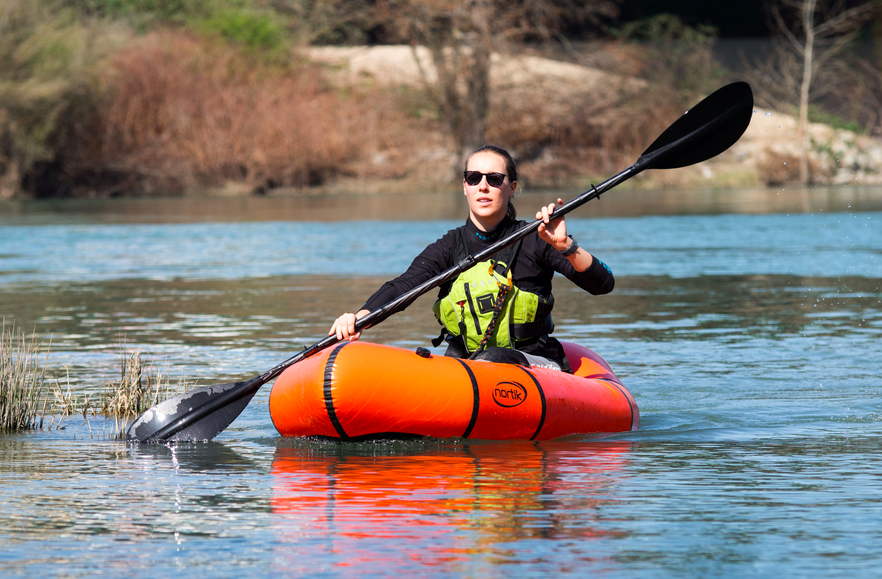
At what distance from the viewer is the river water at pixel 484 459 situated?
3975 millimetres

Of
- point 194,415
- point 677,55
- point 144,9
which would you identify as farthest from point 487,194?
point 144,9

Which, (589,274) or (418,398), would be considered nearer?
(418,398)

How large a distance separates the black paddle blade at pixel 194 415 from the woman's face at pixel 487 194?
1300mm

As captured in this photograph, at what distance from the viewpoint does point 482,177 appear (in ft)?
19.0

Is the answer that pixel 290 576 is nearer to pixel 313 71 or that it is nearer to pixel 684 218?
pixel 684 218

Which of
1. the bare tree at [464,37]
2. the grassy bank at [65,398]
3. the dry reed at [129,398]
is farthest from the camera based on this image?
the bare tree at [464,37]

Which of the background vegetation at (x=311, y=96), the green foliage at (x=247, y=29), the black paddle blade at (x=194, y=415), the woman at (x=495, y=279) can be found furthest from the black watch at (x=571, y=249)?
the green foliage at (x=247, y=29)

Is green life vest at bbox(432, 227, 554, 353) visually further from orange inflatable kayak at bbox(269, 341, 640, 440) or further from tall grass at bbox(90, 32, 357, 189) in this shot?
tall grass at bbox(90, 32, 357, 189)

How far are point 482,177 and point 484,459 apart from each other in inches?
46.6

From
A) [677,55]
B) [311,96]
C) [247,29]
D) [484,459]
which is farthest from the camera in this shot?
[677,55]

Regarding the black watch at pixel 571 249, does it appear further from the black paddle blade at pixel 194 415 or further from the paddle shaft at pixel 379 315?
the black paddle blade at pixel 194 415

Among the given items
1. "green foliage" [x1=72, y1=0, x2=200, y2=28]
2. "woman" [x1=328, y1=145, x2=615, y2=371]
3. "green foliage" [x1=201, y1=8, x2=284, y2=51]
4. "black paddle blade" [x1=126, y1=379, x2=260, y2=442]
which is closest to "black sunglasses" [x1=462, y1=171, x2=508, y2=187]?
"woman" [x1=328, y1=145, x2=615, y2=371]

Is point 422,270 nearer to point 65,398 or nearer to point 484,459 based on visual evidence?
point 484,459

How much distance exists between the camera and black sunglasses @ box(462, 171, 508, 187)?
5.77 meters
